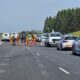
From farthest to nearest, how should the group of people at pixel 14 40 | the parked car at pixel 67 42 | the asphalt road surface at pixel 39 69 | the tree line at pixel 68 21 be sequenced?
the tree line at pixel 68 21
the group of people at pixel 14 40
the parked car at pixel 67 42
the asphalt road surface at pixel 39 69

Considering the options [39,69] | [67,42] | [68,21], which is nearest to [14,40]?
[67,42]

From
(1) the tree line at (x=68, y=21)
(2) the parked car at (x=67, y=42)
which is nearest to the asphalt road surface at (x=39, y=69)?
(2) the parked car at (x=67, y=42)

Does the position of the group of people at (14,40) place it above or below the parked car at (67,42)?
below

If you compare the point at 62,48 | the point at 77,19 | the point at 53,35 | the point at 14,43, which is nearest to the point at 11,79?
the point at 62,48

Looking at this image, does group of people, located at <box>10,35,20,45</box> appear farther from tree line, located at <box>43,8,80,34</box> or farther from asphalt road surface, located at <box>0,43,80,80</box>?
tree line, located at <box>43,8,80,34</box>

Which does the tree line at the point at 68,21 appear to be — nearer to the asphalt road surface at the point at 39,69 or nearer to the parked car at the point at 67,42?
the parked car at the point at 67,42

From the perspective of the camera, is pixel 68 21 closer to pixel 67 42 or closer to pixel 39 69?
pixel 67 42

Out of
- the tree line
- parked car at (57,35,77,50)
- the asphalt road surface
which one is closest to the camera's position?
the asphalt road surface

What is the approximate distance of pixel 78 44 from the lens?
30.3m

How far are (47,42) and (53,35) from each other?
1.40m

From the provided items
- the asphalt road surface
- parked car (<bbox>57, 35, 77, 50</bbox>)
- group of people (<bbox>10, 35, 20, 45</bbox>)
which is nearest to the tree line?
group of people (<bbox>10, 35, 20, 45</bbox>)

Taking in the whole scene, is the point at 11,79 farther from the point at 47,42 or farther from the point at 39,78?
the point at 47,42

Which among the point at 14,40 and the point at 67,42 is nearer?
the point at 67,42

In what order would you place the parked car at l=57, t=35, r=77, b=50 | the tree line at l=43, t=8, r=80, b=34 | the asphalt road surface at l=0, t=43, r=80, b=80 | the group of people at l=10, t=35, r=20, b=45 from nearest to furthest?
the asphalt road surface at l=0, t=43, r=80, b=80
the parked car at l=57, t=35, r=77, b=50
the group of people at l=10, t=35, r=20, b=45
the tree line at l=43, t=8, r=80, b=34
